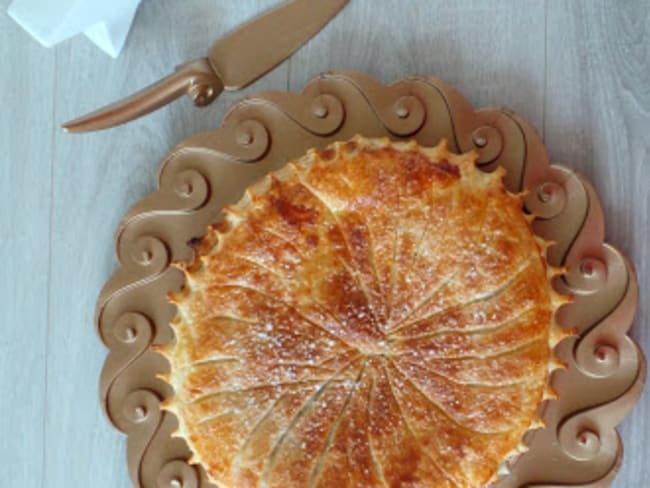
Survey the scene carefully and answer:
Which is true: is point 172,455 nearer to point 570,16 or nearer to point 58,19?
point 58,19

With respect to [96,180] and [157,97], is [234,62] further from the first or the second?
[96,180]

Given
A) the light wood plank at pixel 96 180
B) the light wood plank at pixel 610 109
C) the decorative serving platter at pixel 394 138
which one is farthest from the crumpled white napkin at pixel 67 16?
the light wood plank at pixel 610 109

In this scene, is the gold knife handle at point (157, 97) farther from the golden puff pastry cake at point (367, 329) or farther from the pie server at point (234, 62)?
the golden puff pastry cake at point (367, 329)

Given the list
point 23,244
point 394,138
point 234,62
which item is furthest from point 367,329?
point 23,244

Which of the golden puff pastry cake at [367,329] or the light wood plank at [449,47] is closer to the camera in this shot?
the golden puff pastry cake at [367,329]

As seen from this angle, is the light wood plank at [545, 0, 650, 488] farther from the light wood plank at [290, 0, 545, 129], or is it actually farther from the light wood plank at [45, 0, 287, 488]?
the light wood plank at [45, 0, 287, 488]

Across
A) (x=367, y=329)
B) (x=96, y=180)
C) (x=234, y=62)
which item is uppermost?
(x=234, y=62)
